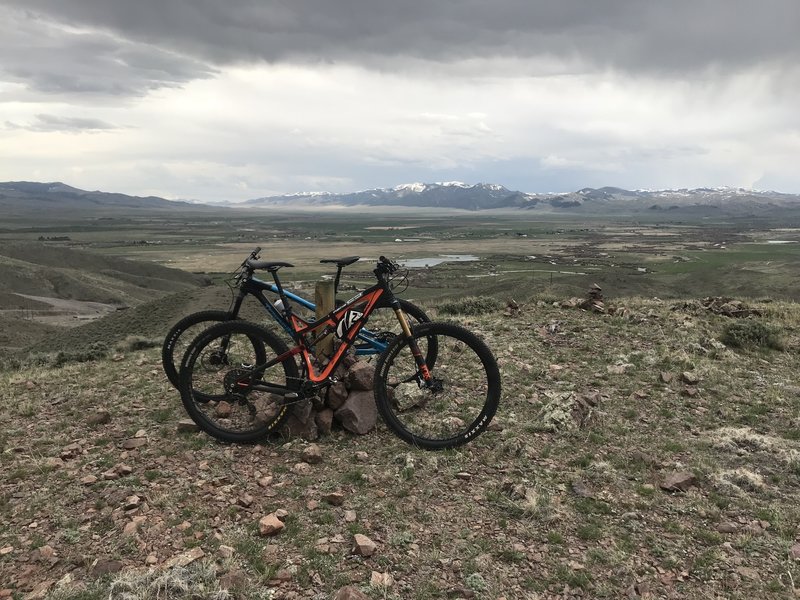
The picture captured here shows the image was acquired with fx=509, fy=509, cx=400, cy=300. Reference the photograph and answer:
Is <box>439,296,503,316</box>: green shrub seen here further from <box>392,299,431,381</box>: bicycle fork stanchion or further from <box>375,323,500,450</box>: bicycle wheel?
<box>392,299,431,381</box>: bicycle fork stanchion

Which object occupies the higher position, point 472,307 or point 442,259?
point 472,307

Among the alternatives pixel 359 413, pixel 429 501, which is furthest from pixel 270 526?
pixel 359 413

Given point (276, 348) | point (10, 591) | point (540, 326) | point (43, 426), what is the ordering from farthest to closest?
point (540, 326) < point (43, 426) < point (276, 348) < point (10, 591)

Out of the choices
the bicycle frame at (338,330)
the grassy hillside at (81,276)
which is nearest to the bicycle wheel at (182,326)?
the bicycle frame at (338,330)

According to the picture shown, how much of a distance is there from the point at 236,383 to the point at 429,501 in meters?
2.73

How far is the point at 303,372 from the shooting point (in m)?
6.11

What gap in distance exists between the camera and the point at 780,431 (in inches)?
272

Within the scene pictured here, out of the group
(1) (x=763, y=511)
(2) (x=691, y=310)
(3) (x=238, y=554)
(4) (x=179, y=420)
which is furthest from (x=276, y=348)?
(2) (x=691, y=310)

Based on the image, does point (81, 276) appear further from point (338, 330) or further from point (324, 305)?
point (338, 330)

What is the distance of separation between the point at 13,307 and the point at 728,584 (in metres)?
56.8

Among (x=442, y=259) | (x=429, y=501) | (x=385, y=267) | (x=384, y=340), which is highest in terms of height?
(x=385, y=267)

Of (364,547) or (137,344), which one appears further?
(137,344)

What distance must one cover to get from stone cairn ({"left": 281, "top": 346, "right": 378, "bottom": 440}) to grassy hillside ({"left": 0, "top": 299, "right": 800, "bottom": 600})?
0.17 meters

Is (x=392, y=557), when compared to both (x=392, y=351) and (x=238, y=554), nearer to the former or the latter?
(x=238, y=554)
